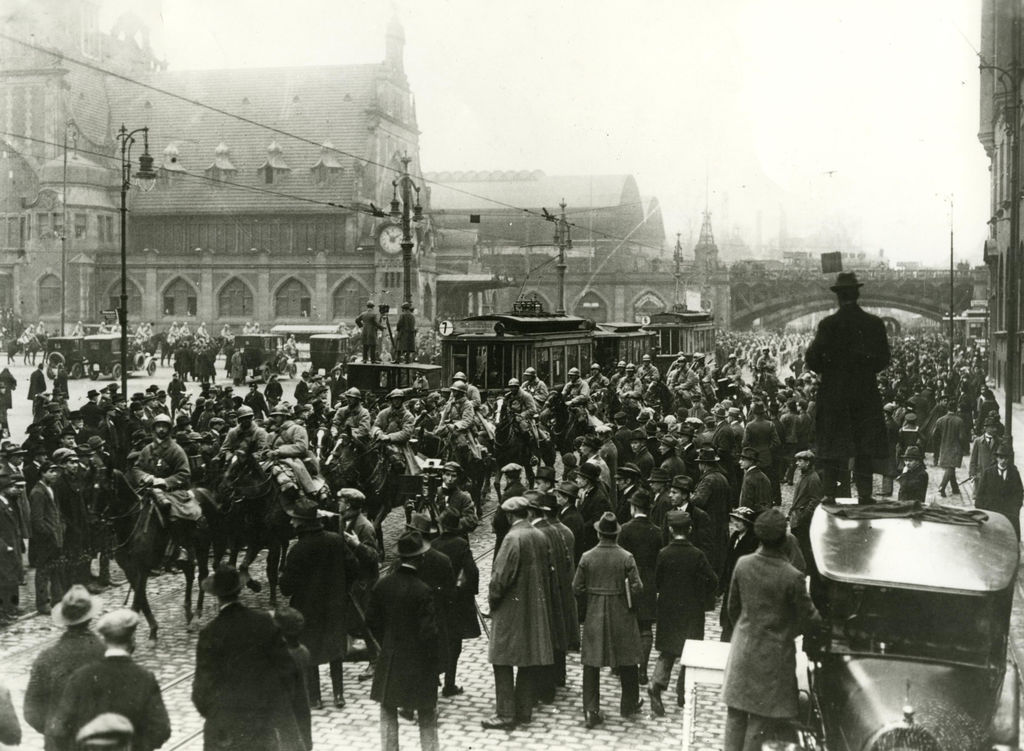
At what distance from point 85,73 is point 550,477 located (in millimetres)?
73820

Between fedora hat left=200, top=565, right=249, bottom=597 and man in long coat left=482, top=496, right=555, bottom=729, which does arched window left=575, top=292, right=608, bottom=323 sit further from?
fedora hat left=200, top=565, right=249, bottom=597

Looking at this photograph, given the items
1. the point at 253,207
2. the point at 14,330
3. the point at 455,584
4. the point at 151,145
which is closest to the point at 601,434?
the point at 455,584

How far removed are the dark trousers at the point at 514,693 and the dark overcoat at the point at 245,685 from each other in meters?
2.47

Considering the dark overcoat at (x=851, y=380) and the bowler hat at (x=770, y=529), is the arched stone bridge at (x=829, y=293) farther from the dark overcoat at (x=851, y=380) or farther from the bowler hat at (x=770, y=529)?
the bowler hat at (x=770, y=529)

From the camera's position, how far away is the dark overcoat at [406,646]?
719 centimetres

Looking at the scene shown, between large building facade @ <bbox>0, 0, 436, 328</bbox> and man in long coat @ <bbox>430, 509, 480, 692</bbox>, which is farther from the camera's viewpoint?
large building facade @ <bbox>0, 0, 436, 328</bbox>

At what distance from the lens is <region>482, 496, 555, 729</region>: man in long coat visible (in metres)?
8.30

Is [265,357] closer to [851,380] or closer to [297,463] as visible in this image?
[297,463]

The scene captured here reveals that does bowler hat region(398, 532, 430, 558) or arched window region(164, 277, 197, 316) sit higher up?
arched window region(164, 277, 197, 316)

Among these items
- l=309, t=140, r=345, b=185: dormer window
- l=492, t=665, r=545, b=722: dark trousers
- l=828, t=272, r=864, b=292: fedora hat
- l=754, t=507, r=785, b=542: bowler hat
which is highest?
l=309, t=140, r=345, b=185: dormer window

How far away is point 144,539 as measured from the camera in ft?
34.3

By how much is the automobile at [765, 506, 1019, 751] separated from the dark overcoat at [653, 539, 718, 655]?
1.82 metres

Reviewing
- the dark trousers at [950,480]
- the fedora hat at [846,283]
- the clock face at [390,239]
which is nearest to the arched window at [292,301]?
the clock face at [390,239]

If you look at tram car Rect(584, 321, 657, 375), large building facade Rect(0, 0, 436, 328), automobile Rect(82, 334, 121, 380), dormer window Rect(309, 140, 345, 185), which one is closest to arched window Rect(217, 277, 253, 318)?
large building facade Rect(0, 0, 436, 328)
